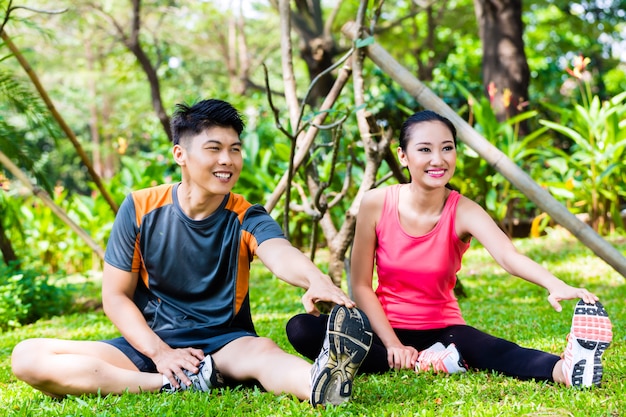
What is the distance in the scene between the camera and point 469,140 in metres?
3.61

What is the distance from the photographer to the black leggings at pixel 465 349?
97.0 inches

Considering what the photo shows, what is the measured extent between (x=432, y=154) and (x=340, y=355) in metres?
0.96

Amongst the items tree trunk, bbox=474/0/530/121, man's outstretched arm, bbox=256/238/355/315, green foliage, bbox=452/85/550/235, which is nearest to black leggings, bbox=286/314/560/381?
man's outstretched arm, bbox=256/238/355/315

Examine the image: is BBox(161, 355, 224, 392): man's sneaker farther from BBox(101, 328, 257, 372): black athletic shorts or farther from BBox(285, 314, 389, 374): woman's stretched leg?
BBox(285, 314, 389, 374): woman's stretched leg

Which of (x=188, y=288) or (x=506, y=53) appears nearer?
(x=188, y=288)

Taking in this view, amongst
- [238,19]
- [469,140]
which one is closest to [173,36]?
[238,19]

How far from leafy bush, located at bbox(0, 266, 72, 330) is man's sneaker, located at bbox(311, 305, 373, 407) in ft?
9.57

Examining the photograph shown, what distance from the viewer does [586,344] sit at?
2.18 metres

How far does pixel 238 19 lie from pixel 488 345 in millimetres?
15249

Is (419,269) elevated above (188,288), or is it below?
above

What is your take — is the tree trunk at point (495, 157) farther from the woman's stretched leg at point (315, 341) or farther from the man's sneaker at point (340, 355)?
the man's sneaker at point (340, 355)

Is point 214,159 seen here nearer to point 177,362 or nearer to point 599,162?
point 177,362

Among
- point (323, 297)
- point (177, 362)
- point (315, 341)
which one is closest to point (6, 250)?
→ point (177, 362)

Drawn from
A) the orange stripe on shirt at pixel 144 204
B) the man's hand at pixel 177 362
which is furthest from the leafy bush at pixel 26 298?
the man's hand at pixel 177 362
